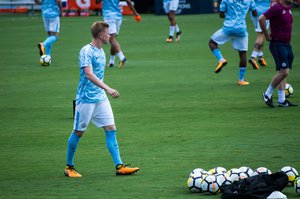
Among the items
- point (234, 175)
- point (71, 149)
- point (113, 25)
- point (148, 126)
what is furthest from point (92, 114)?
point (113, 25)

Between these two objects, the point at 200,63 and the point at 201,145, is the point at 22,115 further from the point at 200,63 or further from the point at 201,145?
the point at 200,63

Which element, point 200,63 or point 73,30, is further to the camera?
point 73,30

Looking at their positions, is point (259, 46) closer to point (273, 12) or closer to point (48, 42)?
point (48, 42)

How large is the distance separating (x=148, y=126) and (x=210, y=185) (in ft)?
17.8

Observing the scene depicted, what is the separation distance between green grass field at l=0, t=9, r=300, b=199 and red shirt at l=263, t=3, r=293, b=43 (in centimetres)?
150

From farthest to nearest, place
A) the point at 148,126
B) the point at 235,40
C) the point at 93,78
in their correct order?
the point at 235,40 → the point at 148,126 → the point at 93,78

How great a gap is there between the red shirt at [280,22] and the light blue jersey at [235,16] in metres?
3.52

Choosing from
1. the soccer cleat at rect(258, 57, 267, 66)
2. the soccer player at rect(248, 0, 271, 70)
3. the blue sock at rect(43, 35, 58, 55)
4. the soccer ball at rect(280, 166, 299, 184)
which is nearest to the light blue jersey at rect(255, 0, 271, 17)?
the soccer player at rect(248, 0, 271, 70)

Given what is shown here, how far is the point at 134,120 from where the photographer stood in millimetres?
16078

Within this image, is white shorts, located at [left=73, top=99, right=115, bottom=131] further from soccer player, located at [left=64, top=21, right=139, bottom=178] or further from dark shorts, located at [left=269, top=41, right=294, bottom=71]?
dark shorts, located at [left=269, top=41, right=294, bottom=71]

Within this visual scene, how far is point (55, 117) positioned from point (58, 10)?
35.8ft

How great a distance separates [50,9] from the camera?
2712 cm

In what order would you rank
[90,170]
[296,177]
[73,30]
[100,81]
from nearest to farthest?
[296,177] → [100,81] → [90,170] → [73,30]

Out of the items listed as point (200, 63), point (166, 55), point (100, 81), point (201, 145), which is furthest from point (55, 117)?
point (166, 55)
